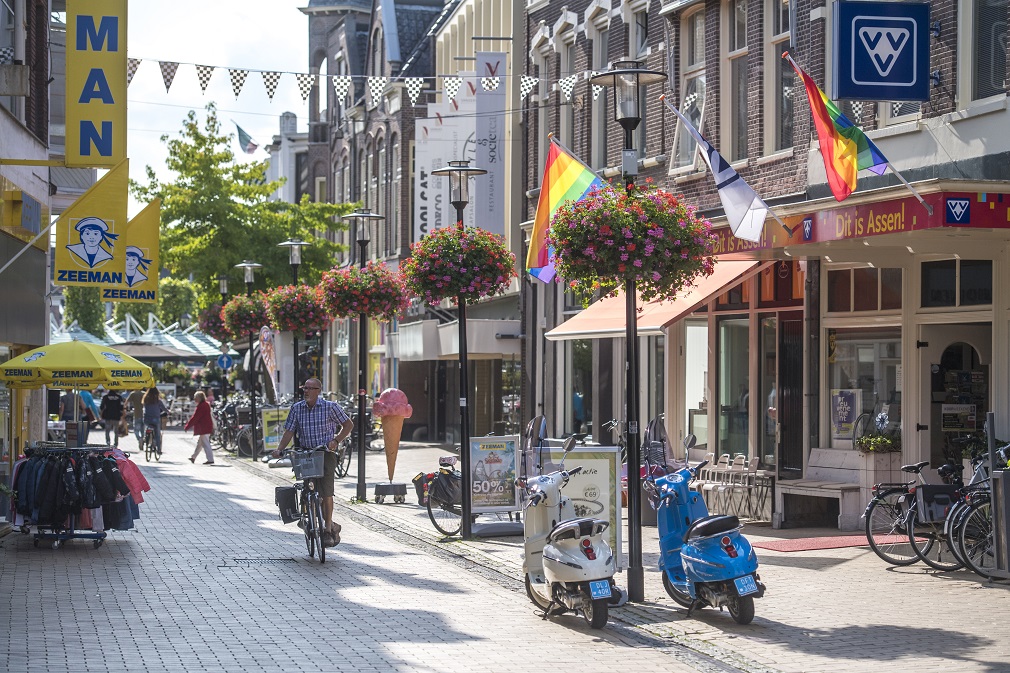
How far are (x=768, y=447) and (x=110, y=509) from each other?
807 cm

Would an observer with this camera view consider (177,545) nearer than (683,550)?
No

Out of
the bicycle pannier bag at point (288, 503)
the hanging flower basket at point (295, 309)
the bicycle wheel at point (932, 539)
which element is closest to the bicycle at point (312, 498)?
the bicycle pannier bag at point (288, 503)

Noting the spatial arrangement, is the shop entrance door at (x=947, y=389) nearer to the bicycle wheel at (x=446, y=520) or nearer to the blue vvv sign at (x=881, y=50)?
the blue vvv sign at (x=881, y=50)

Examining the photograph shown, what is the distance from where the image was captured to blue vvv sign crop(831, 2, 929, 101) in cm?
1396

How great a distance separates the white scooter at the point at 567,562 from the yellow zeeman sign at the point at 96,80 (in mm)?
8463

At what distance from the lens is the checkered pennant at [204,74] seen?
59.6ft

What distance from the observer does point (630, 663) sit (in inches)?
357

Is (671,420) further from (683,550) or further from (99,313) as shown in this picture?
(99,313)

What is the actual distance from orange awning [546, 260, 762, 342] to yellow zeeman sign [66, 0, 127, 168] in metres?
6.31

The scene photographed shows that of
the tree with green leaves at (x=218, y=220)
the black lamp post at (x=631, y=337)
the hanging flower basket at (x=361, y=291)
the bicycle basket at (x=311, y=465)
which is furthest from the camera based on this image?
the tree with green leaves at (x=218, y=220)

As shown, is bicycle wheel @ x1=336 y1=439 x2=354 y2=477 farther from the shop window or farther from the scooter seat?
the scooter seat

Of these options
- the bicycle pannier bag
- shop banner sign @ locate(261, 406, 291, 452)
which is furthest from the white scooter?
shop banner sign @ locate(261, 406, 291, 452)

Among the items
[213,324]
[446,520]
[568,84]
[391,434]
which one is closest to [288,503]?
[446,520]

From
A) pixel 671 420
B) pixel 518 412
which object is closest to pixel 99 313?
pixel 518 412
